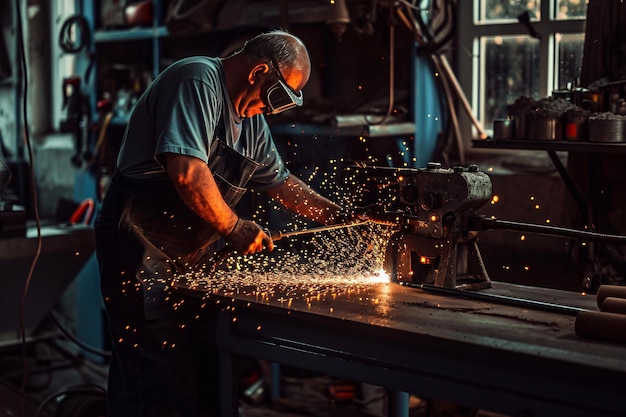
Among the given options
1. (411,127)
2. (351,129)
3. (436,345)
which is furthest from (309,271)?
(411,127)

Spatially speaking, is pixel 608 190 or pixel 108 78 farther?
pixel 108 78

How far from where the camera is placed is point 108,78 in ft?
16.8

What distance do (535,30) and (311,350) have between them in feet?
6.80

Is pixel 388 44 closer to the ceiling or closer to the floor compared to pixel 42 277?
closer to the ceiling

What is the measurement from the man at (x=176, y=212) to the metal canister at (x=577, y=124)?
100 centimetres

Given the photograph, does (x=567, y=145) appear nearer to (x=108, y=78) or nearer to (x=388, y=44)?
(x=388, y=44)

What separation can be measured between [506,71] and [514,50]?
0.32ft

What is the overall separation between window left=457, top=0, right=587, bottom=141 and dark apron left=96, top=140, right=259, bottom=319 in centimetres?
159

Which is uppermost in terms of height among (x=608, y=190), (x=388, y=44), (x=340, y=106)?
(x=388, y=44)

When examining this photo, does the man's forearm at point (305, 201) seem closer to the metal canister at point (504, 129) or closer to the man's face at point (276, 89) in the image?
the man's face at point (276, 89)

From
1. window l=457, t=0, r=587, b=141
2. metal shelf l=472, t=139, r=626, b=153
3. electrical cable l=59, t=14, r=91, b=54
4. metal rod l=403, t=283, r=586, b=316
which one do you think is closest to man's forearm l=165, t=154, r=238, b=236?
metal rod l=403, t=283, r=586, b=316

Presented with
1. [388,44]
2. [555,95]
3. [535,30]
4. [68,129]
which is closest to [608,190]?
[555,95]

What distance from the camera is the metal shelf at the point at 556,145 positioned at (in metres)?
3.19

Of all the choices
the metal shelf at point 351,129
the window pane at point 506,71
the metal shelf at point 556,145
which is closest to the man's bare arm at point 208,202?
the metal shelf at point 556,145
